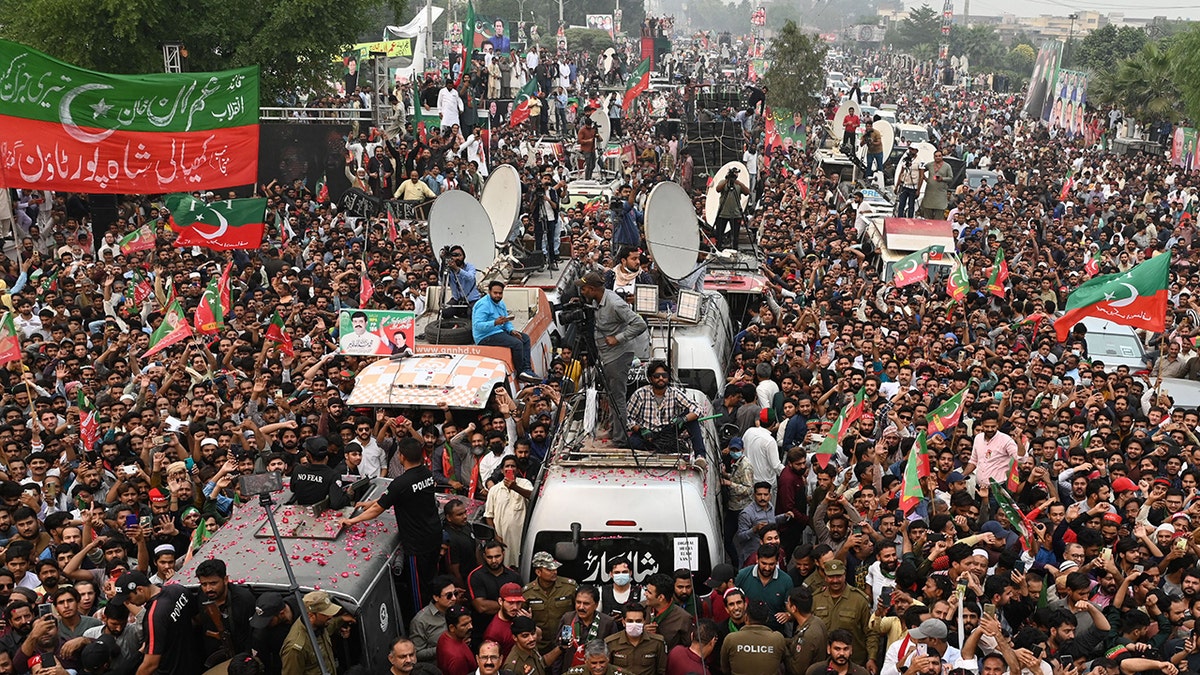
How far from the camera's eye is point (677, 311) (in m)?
12.6

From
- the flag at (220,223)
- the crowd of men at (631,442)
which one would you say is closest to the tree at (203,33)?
the crowd of men at (631,442)

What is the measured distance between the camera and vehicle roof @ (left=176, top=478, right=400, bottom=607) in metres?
7.23

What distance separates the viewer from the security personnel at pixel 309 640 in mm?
6793

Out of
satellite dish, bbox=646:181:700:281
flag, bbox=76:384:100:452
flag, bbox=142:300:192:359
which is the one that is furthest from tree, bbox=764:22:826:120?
flag, bbox=76:384:100:452

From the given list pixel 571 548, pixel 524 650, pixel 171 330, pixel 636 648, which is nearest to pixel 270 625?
pixel 524 650

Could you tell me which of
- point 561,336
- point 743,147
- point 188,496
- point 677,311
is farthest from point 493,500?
point 743,147

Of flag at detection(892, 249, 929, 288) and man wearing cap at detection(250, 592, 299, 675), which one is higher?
flag at detection(892, 249, 929, 288)

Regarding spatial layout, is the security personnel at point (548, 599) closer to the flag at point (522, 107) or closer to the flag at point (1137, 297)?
the flag at point (1137, 297)

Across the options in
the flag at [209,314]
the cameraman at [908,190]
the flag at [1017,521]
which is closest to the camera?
the flag at [1017,521]

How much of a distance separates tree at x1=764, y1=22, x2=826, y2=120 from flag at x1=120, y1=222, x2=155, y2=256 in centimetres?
2950

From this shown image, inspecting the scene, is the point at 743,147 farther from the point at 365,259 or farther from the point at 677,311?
the point at 677,311

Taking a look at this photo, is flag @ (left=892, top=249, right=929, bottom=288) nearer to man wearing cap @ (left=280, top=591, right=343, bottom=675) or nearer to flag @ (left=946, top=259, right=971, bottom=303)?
flag @ (left=946, top=259, right=971, bottom=303)

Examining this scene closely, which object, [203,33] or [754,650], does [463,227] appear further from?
[203,33]

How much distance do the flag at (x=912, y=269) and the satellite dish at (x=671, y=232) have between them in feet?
14.5
